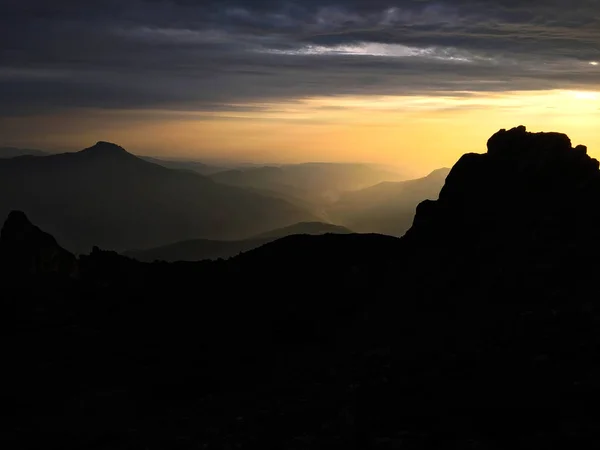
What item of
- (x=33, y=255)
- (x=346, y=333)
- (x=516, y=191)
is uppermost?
(x=516, y=191)

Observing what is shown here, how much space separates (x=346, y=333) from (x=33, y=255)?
102ft

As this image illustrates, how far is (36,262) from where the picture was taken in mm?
53656

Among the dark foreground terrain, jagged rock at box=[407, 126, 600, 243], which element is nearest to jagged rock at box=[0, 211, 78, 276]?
the dark foreground terrain

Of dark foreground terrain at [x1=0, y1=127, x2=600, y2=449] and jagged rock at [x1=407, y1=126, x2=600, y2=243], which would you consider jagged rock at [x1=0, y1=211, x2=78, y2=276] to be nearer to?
dark foreground terrain at [x1=0, y1=127, x2=600, y2=449]

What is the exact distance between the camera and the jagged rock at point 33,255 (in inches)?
2109

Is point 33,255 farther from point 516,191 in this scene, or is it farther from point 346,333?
point 516,191

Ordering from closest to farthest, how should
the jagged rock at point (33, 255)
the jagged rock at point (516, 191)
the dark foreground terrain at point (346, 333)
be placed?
the dark foreground terrain at point (346, 333)
the jagged rock at point (516, 191)
the jagged rock at point (33, 255)

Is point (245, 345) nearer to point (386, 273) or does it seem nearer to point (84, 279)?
point (386, 273)

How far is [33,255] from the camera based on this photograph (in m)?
53.5

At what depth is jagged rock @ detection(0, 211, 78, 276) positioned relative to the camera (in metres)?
53.6

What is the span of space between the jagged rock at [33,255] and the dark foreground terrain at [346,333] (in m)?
0.14

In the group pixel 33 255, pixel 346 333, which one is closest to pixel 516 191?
pixel 346 333

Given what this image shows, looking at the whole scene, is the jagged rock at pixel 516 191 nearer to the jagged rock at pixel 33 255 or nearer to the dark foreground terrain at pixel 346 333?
the dark foreground terrain at pixel 346 333

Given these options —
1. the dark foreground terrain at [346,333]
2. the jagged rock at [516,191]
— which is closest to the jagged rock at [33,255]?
the dark foreground terrain at [346,333]
